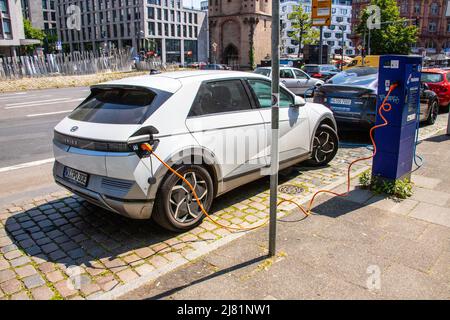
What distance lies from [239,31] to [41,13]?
54934 millimetres

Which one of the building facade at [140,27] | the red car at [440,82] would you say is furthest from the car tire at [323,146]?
the building facade at [140,27]

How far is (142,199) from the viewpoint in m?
3.88

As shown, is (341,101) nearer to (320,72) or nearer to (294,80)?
(294,80)

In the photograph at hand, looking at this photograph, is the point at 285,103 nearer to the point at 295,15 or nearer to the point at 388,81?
the point at 388,81

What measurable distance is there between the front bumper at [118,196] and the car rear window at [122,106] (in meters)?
0.62

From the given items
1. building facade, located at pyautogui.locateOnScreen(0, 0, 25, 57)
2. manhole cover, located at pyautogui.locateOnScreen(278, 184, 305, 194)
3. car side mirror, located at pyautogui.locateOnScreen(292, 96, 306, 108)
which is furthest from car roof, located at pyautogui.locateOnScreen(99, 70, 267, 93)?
→ building facade, located at pyautogui.locateOnScreen(0, 0, 25, 57)

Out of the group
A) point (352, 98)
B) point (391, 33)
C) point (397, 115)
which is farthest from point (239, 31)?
point (397, 115)

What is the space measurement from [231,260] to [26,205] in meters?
3.15

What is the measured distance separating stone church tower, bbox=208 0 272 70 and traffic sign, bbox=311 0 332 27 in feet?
147

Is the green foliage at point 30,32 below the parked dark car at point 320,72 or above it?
above

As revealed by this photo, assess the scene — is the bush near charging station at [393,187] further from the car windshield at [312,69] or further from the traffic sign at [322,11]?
the car windshield at [312,69]

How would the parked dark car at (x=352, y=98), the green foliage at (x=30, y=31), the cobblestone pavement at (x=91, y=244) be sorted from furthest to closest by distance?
the green foliage at (x=30, y=31), the parked dark car at (x=352, y=98), the cobblestone pavement at (x=91, y=244)

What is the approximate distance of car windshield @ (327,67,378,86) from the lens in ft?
29.6

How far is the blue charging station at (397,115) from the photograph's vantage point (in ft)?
16.6
